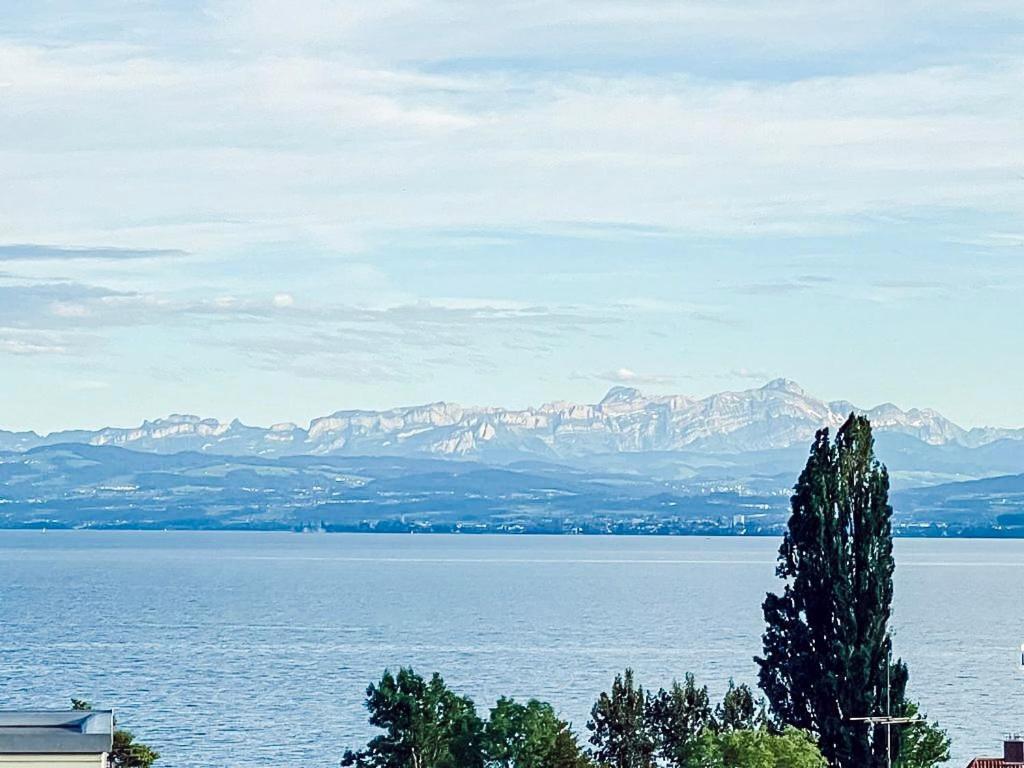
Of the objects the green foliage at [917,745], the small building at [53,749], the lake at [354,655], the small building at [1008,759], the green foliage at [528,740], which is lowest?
the lake at [354,655]

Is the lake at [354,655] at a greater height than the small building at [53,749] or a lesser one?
lesser

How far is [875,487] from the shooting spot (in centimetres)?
4800

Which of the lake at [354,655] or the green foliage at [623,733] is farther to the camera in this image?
the lake at [354,655]

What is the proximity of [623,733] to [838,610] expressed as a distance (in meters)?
6.19

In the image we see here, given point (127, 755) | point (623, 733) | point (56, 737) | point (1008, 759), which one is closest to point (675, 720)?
point (623, 733)

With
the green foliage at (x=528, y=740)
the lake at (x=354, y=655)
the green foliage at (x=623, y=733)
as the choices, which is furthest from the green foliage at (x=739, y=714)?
the lake at (x=354, y=655)

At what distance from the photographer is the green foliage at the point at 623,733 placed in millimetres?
46562

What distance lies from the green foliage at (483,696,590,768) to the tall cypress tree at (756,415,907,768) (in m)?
7.98

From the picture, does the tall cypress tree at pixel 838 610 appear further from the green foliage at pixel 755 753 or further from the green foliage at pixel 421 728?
the green foliage at pixel 421 728

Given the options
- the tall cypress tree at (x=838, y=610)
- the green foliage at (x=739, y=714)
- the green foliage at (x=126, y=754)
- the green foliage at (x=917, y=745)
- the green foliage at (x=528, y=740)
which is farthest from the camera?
the green foliage at (x=739, y=714)

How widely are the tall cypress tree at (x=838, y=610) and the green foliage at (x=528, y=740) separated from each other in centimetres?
798

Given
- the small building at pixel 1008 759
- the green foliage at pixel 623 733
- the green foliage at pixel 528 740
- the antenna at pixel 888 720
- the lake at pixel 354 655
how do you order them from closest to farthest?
1. the green foliage at pixel 528 740
2. the antenna at pixel 888 720
3. the green foliage at pixel 623 733
4. the small building at pixel 1008 759
5. the lake at pixel 354 655

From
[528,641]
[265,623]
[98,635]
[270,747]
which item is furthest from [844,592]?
[265,623]

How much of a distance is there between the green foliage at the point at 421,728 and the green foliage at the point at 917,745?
1059cm
